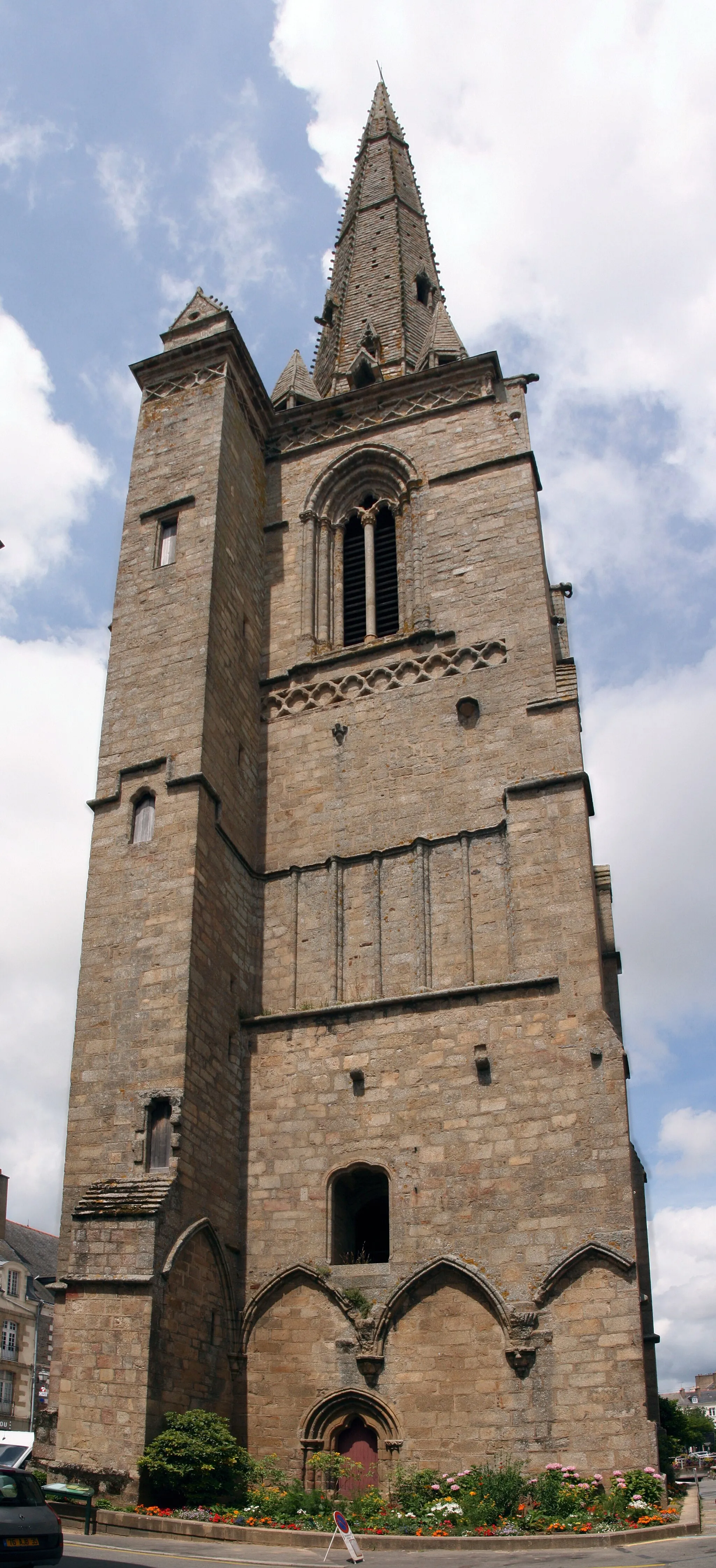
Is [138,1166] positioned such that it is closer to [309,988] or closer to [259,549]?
[309,988]

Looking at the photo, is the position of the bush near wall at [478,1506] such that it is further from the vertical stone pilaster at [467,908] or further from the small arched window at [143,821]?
the small arched window at [143,821]

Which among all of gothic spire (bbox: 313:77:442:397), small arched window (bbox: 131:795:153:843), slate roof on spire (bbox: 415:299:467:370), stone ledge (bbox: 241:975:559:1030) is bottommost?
stone ledge (bbox: 241:975:559:1030)

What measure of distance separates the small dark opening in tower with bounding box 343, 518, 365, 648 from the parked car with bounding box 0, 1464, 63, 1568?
14.1 meters

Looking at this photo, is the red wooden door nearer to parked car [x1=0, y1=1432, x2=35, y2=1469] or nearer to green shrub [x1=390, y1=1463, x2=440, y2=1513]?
green shrub [x1=390, y1=1463, x2=440, y2=1513]

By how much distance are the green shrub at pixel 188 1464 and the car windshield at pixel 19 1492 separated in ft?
11.3

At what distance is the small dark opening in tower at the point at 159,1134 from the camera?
14.1 metres

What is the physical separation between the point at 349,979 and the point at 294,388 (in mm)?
13723

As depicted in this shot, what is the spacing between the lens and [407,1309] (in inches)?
555

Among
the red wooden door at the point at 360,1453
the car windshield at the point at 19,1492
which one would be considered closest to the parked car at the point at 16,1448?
the car windshield at the point at 19,1492

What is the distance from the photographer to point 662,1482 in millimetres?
12078

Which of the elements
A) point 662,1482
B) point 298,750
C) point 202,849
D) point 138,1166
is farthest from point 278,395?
point 662,1482

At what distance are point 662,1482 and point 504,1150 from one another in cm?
375

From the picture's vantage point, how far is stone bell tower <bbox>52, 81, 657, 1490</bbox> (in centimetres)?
1323

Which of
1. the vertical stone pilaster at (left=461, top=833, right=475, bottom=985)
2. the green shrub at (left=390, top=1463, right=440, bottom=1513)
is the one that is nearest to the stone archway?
the green shrub at (left=390, top=1463, right=440, bottom=1513)
